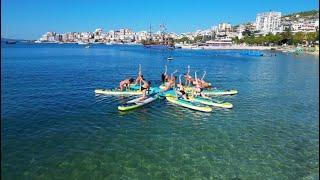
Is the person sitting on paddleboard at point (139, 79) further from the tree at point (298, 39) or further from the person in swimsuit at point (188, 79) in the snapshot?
the tree at point (298, 39)

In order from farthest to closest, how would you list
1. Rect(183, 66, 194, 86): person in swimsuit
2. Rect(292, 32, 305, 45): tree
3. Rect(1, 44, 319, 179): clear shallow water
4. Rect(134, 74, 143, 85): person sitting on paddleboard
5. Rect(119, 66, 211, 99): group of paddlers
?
Rect(292, 32, 305, 45): tree
Rect(183, 66, 194, 86): person in swimsuit
Rect(134, 74, 143, 85): person sitting on paddleboard
Rect(119, 66, 211, 99): group of paddlers
Rect(1, 44, 319, 179): clear shallow water

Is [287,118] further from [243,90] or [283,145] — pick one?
[243,90]

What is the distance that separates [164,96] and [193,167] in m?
18.3

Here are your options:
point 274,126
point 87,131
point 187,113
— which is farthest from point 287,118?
point 87,131

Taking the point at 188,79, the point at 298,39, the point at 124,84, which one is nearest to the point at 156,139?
the point at 124,84

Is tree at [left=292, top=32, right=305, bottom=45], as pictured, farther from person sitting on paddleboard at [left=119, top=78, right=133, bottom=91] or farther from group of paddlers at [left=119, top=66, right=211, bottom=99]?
person sitting on paddleboard at [left=119, top=78, right=133, bottom=91]

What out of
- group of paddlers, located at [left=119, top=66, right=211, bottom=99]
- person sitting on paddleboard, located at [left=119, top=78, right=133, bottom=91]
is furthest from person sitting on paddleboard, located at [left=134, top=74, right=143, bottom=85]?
person sitting on paddleboard, located at [left=119, top=78, right=133, bottom=91]

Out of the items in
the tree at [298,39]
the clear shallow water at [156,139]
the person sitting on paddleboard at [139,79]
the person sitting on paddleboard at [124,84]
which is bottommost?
the clear shallow water at [156,139]

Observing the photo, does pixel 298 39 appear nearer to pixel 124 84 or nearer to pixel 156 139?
pixel 124 84

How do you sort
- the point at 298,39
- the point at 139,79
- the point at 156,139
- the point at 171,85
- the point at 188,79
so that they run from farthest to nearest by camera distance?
the point at 298,39, the point at 188,79, the point at 139,79, the point at 171,85, the point at 156,139

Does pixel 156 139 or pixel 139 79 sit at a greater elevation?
pixel 139 79

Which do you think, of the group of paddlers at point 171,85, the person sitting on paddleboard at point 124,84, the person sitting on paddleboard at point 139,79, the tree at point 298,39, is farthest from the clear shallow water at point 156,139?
the tree at point 298,39

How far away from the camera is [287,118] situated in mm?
30938

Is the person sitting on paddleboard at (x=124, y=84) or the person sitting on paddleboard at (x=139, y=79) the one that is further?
the person sitting on paddleboard at (x=124, y=84)
